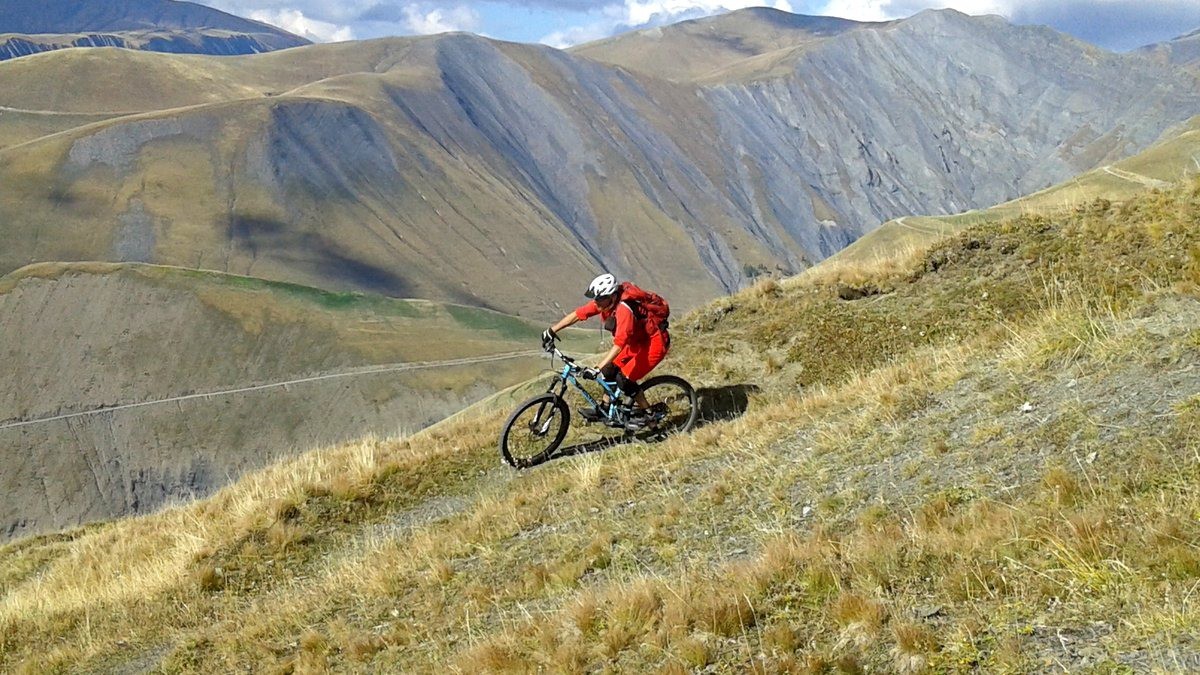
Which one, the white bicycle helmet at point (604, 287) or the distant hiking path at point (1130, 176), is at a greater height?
the white bicycle helmet at point (604, 287)

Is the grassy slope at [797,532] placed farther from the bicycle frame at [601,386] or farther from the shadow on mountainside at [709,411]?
the bicycle frame at [601,386]

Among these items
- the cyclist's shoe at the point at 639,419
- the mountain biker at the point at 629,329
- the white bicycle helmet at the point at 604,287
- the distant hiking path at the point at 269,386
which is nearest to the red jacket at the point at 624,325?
the mountain biker at the point at 629,329

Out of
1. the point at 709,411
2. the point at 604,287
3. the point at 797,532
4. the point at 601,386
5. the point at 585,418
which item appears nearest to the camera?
the point at 797,532

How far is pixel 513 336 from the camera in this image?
69.3 m

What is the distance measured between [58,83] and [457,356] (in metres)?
113

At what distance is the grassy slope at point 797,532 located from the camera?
432 centimetres

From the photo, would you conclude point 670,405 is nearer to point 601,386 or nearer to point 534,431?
point 601,386

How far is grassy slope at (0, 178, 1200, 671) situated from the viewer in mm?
4316

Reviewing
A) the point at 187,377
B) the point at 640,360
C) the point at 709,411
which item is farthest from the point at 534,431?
the point at 187,377

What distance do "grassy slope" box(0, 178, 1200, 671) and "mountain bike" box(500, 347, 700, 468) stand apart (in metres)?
0.48

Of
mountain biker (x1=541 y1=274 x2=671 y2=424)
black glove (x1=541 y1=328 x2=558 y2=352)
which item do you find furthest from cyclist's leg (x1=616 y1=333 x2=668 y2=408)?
black glove (x1=541 y1=328 x2=558 y2=352)

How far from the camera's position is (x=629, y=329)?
10.2m

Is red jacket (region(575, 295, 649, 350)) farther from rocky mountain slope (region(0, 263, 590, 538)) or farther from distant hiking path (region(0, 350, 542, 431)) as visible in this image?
distant hiking path (region(0, 350, 542, 431))

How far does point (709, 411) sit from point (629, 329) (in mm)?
2194
